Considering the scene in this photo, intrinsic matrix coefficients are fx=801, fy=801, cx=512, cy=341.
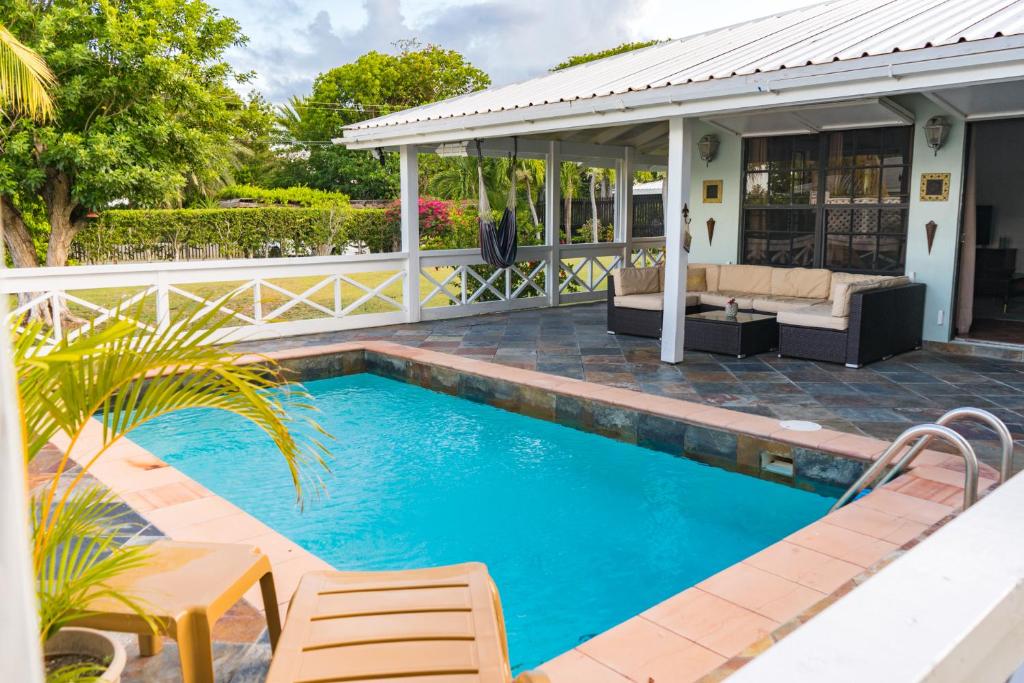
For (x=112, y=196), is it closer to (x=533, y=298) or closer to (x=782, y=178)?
→ (x=533, y=298)

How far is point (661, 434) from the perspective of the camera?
5.58 meters

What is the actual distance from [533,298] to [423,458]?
A: 6.00 m

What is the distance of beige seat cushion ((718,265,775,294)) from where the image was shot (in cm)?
910

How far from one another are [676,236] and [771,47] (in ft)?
6.52

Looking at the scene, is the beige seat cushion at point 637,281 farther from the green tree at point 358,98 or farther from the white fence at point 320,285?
the green tree at point 358,98

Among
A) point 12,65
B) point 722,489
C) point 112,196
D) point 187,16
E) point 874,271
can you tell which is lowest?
point 722,489

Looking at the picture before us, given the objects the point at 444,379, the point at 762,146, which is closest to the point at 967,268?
the point at 762,146

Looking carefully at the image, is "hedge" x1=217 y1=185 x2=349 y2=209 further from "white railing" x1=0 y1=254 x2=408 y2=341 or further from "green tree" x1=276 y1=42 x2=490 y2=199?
"white railing" x1=0 y1=254 x2=408 y2=341

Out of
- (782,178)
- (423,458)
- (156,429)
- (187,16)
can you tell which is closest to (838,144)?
(782,178)

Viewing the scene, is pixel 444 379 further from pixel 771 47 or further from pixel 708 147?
pixel 708 147

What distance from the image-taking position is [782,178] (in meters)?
9.33

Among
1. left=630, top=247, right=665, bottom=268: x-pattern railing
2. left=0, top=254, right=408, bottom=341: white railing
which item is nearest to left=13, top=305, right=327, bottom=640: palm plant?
left=0, top=254, right=408, bottom=341: white railing

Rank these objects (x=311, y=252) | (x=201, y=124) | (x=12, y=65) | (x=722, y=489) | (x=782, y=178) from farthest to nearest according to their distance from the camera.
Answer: (x=311, y=252) → (x=201, y=124) → (x=782, y=178) → (x=12, y=65) → (x=722, y=489)

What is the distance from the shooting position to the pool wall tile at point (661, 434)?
548 centimetres
